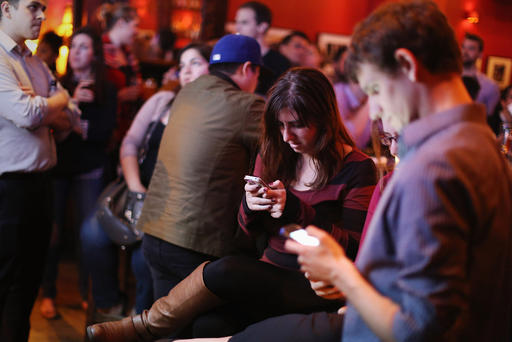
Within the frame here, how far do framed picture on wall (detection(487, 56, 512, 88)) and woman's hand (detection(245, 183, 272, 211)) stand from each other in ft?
11.7

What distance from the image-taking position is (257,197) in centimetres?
193

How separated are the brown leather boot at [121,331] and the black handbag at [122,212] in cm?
76

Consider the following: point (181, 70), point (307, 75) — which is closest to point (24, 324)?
point (181, 70)

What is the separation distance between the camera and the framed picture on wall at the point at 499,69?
4.80 meters

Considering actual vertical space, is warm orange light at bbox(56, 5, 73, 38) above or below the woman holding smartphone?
above

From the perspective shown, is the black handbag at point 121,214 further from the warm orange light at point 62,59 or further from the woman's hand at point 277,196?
the warm orange light at point 62,59

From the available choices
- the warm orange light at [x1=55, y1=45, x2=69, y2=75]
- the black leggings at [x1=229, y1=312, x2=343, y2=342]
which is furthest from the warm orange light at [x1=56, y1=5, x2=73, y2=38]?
the black leggings at [x1=229, y1=312, x2=343, y2=342]

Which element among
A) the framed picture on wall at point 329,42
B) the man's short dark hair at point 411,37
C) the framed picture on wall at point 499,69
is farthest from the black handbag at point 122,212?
the framed picture on wall at point 329,42

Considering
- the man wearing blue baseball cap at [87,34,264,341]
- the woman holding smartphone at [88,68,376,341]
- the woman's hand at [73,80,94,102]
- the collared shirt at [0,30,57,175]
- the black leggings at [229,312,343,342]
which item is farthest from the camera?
the woman's hand at [73,80,94,102]

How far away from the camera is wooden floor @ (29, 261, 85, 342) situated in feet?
10.3

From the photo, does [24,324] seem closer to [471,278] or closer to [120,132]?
[120,132]

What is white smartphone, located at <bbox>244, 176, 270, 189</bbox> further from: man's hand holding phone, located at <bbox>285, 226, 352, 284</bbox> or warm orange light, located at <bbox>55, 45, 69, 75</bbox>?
warm orange light, located at <bbox>55, 45, 69, 75</bbox>

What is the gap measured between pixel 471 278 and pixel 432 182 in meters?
0.22

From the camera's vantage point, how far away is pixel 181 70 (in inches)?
125
